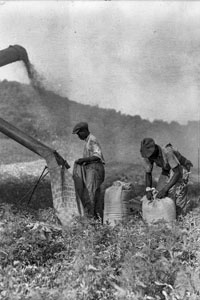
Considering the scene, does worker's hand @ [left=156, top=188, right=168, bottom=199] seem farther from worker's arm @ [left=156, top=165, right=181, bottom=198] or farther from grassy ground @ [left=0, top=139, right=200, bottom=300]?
grassy ground @ [left=0, top=139, right=200, bottom=300]

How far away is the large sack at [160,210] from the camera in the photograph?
6.26 metres

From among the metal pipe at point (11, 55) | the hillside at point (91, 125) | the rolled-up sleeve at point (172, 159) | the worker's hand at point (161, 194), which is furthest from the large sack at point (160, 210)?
the hillside at point (91, 125)

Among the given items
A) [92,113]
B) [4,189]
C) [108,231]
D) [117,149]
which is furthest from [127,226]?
[92,113]

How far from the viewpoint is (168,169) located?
654cm

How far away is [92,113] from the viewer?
63.2ft

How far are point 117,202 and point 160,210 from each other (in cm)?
60

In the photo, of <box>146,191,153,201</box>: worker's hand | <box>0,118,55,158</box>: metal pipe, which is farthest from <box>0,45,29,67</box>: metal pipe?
<box>146,191,153,201</box>: worker's hand

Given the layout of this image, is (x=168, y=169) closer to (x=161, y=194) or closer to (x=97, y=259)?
(x=161, y=194)

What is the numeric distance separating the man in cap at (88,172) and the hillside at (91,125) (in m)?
8.20

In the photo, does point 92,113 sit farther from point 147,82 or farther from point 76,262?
point 76,262

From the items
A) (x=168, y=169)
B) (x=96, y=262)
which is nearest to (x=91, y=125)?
(x=168, y=169)

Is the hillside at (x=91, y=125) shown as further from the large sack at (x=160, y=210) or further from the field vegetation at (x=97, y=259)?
the field vegetation at (x=97, y=259)

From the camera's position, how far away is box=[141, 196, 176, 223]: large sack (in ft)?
20.5

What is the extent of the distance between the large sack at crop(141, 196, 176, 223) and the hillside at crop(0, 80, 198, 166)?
888 centimetres
